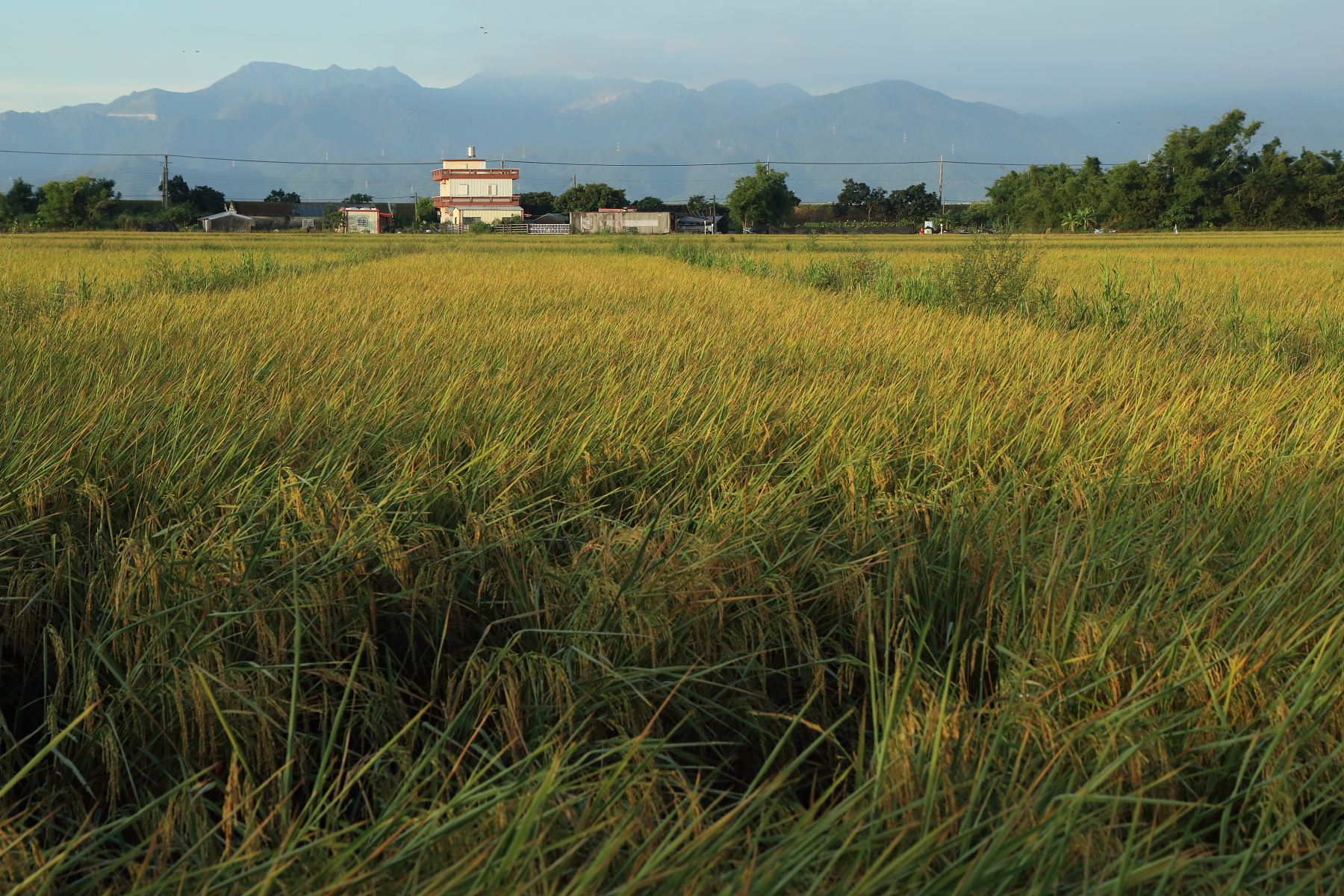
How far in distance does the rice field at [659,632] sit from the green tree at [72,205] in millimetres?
48281

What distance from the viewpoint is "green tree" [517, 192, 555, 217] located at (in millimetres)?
79256

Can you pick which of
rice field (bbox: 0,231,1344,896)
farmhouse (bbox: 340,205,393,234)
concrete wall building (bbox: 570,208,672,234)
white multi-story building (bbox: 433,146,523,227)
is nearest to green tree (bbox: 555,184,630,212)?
white multi-story building (bbox: 433,146,523,227)

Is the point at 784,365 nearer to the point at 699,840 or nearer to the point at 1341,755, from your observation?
the point at 1341,755

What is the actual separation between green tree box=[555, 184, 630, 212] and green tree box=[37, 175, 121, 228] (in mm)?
35296

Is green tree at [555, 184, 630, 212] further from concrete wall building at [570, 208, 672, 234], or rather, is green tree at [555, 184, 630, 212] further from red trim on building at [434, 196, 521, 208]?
red trim on building at [434, 196, 521, 208]

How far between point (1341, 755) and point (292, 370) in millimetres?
3118

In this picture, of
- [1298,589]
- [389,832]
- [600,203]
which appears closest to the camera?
[389,832]

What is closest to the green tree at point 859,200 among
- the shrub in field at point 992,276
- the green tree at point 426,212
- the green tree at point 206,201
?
the green tree at point 426,212

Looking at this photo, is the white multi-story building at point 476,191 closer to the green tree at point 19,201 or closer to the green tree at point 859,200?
the green tree at point 859,200

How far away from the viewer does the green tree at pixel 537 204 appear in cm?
7926

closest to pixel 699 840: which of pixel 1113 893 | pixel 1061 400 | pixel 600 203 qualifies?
pixel 1113 893

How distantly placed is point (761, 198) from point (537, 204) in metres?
28.9

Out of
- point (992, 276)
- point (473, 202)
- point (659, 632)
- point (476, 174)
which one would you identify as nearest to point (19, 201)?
point (473, 202)

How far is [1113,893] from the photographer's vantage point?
2.42ft
